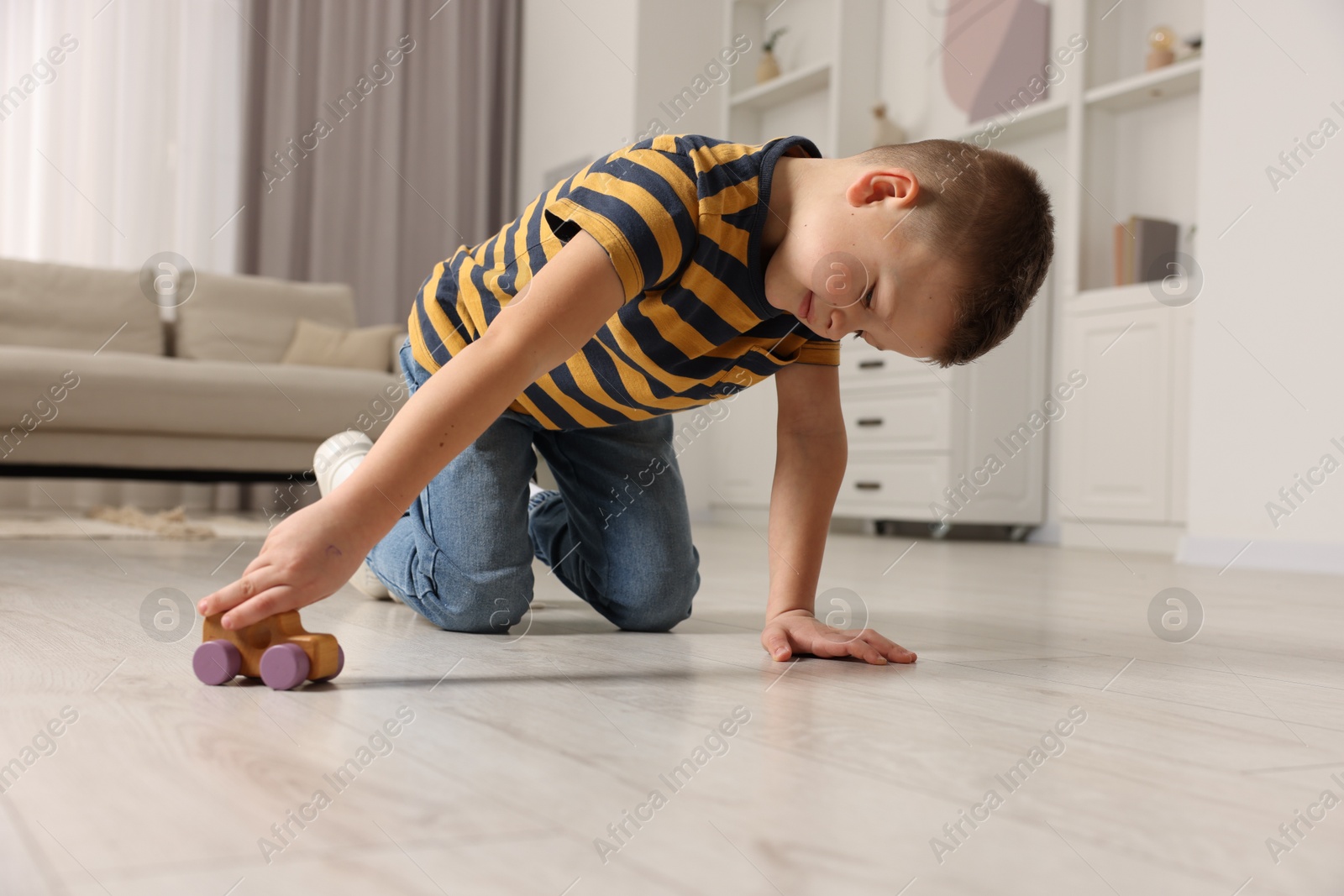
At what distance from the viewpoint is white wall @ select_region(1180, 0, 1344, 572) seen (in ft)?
8.09

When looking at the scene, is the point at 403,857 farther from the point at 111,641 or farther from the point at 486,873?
the point at 111,641

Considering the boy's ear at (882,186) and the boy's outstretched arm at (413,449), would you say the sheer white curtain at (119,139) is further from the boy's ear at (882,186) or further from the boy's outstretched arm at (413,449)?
the boy's ear at (882,186)

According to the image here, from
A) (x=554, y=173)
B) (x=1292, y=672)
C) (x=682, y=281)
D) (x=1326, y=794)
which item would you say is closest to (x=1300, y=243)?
(x=1292, y=672)

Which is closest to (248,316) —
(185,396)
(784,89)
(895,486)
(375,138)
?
(185,396)

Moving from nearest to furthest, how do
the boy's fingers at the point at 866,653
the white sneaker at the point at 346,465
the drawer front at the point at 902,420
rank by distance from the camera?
the boy's fingers at the point at 866,653, the white sneaker at the point at 346,465, the drawer front at the point at 902,420

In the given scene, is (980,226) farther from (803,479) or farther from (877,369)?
(877,369)

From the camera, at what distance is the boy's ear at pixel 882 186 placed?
0.86m

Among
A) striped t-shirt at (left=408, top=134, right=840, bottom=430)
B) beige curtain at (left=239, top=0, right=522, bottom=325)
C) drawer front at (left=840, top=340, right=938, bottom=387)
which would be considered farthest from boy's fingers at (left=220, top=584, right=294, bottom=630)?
beige curtain at (left=239, top=0, right=522, bottom=325)

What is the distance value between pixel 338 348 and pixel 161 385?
920 mm

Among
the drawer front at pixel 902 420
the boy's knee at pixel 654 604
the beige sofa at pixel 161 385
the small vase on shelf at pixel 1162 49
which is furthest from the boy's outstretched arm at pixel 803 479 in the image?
the small vase on shelf at pixel 1162 49

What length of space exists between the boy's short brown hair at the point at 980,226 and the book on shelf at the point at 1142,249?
2571mm

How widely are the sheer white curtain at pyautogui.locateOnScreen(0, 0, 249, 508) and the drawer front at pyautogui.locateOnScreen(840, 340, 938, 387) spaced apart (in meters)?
2.54

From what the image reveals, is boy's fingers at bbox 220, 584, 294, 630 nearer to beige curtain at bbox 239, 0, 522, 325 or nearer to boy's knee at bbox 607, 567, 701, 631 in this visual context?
boy's knee at bbox 607, 567, 701, 631

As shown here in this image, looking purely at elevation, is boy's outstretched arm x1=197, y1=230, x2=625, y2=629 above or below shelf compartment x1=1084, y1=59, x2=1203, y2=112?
below
